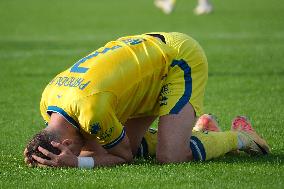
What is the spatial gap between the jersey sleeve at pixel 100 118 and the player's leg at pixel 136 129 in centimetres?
82

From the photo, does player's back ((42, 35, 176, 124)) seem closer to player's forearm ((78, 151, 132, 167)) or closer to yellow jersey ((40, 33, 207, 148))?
yellow jersey ((40, 33, 207, 148))

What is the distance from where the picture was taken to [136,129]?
27.2ft

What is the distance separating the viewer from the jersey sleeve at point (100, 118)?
7.18 metres

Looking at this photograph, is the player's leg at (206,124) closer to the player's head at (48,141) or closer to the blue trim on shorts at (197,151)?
the blue trim on shorts at (197,151)

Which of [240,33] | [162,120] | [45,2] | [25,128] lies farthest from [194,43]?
[45,2]

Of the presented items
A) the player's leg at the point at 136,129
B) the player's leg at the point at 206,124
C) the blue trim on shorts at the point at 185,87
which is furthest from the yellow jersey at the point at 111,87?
the player's leg at the point at 206,124

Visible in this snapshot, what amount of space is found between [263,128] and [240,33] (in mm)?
11073

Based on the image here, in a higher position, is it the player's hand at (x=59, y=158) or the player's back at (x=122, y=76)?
the player's back at (x=122, y=76)

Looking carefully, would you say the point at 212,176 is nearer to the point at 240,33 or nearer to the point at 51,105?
the point at 51,105

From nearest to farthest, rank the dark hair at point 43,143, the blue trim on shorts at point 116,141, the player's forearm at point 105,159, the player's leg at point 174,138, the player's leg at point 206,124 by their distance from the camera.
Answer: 1. the dark hair at point 43,143
2. the blue trim on shorts at point 116,141
3. the player's forearm at point 105,159
4. the player's leg at point 174,138
5. the player's leg at point 206,124

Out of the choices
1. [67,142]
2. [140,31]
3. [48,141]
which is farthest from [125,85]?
[140,31]

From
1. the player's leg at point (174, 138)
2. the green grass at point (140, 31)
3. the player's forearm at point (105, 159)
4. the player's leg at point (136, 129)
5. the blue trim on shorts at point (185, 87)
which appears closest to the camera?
the green grass at point (140, 31)

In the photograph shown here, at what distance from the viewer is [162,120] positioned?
783cm

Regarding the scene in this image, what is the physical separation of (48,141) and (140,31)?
13832 millimetres
